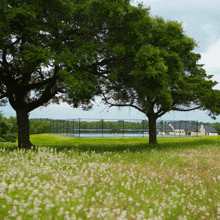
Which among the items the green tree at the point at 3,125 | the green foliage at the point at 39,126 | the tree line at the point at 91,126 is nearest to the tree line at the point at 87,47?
the green tree at the point at 3,125

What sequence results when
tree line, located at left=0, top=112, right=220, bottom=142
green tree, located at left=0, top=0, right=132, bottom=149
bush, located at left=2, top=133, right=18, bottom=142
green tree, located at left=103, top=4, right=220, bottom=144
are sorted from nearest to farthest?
green tree, located at left=0, top=0, right=132, bottom=149 → green tree, located at left=103, top=4, right=220, bottom=144 → bush, located at left=2, top=133, right=18, bottom=142 → tree line, located at left=0, top=112, right=220, bottom=142

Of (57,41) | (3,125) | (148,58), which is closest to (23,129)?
(57,41)

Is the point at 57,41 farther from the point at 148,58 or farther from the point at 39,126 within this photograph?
the point at 39,126

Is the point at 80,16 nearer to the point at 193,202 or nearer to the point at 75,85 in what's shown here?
the point at 75,85

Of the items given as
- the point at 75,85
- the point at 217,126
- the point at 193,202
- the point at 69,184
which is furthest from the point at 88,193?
the point at 217,126

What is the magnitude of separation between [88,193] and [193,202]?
9.65ft

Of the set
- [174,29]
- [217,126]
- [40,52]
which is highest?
[174,29]

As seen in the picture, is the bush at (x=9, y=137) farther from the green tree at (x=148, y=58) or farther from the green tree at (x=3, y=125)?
the green tree at (x=148, y=58)

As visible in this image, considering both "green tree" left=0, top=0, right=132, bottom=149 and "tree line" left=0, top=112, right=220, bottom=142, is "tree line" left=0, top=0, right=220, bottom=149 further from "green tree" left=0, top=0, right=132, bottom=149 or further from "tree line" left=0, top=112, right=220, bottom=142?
"tree line" left=0, top=112, right=220, bottom=142

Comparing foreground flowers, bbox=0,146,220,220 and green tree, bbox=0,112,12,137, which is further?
green tree, bbox=0,112,12,137

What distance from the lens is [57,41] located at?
14555 millimetres

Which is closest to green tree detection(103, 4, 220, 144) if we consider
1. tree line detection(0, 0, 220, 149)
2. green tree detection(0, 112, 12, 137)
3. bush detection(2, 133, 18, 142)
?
tree line detection(0, 0, 220, 149)

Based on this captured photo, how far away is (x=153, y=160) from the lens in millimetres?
11508

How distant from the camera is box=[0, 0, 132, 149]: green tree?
12.9 metres
